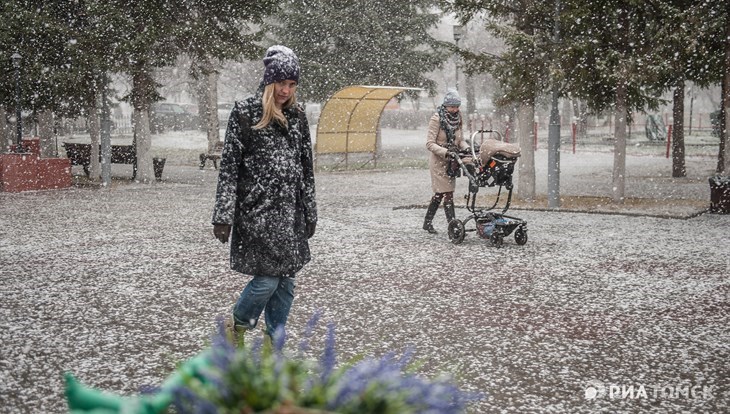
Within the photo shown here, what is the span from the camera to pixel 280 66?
4254mm

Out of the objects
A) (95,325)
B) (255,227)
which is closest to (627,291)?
(255,227)

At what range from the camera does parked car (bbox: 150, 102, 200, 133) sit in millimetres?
49219

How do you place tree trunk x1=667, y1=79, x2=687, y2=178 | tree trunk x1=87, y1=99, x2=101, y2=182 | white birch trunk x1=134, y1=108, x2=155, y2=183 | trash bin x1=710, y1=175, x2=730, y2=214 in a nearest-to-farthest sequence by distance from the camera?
trash bin x1=710, y1=175, x2=730, y2=214
white birch trunk x1=134, y1=108, x2=155, y2=183
tree trunk x1=667, y1=79, x2=687, y2=178
tree trunk x1=87, y1=99, x2=101, y2=182

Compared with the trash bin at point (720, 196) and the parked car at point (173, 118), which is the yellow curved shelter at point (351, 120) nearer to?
the trash bin at point (720, 196)

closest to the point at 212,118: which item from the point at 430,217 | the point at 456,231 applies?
Answer: the point at 430,217

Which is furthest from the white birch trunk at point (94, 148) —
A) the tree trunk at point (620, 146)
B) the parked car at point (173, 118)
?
the parked car at point (173, 118)

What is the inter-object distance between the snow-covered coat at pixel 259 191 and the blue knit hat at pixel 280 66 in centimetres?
20

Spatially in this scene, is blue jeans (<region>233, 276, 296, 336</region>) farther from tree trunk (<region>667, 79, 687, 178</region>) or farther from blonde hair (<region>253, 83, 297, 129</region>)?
tree trunk (<region>667, 79, 687, 178</region>)

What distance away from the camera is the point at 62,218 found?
12.9 metres

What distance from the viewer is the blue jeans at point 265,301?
445 cm

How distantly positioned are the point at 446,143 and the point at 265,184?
6203mm

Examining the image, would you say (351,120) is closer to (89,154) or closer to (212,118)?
(212,118)

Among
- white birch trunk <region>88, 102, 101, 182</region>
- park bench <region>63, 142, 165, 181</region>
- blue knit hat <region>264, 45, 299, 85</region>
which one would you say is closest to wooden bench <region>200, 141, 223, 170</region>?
park bench <region>63, 142, 165, 181</region>

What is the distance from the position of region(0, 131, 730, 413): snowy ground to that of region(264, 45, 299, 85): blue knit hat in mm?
2039
